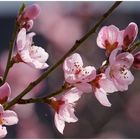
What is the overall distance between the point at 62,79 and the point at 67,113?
208cm

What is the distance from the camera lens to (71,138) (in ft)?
10.6

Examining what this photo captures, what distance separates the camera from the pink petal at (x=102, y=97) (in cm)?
116

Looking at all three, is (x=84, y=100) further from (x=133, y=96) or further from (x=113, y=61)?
(x=113, y=61)

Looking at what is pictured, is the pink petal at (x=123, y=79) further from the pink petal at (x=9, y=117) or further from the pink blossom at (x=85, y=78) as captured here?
the pink petal at (x=9, y=117)

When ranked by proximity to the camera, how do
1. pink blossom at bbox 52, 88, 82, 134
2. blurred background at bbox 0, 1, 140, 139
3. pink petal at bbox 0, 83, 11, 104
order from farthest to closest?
blurred background at bbox 0, 1, 140, 139 < pink blossom at bbox 52, 88, 82, 134 < pink petal at bbox 0, 83, 11, 104

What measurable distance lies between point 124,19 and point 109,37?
8.86 feet

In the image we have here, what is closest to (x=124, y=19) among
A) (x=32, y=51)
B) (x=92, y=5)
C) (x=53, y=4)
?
(x=92, y=5)

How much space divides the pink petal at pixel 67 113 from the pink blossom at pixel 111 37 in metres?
0.16

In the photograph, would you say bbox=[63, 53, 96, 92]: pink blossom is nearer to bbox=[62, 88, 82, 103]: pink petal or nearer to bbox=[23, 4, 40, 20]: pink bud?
bbox=[62, 88, 82, 103]: pink petal

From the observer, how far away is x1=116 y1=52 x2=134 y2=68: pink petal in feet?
3.65

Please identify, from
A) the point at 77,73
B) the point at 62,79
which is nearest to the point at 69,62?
the point at 77,73

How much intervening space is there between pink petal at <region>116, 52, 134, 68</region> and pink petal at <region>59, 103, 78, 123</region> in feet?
0.55

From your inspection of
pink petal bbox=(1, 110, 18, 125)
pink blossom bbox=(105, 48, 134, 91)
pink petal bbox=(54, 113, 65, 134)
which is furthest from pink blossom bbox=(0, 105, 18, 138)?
pink blossom bbox=(105, 48, 134, 91)

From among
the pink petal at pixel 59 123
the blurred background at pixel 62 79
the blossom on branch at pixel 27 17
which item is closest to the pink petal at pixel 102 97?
the pink petal at pixel 59 123
